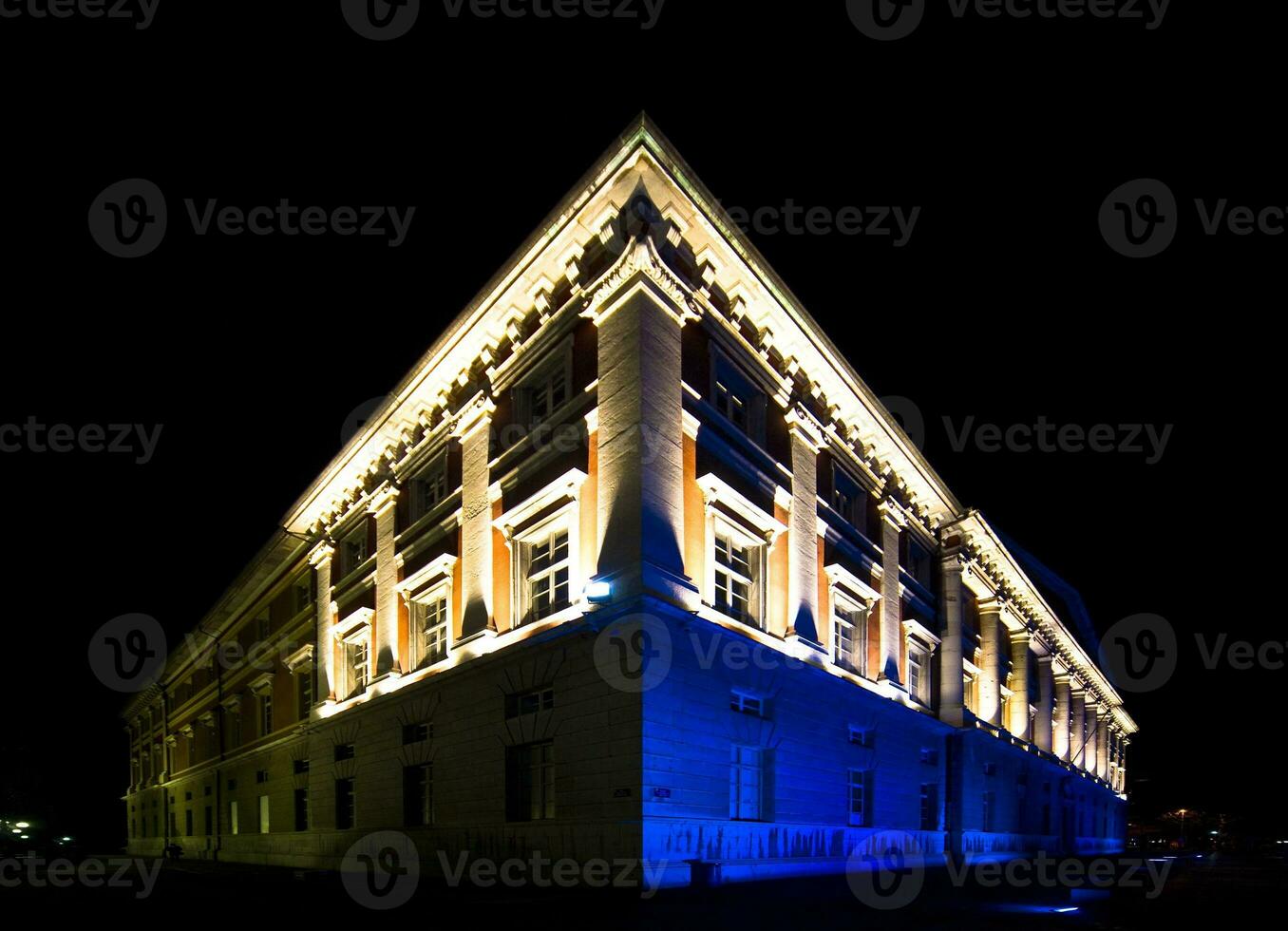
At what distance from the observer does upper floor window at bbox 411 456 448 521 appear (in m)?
23.2

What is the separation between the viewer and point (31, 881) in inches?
970

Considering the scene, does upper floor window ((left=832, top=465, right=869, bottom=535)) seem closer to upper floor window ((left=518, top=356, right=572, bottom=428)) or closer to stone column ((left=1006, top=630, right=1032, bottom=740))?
upper floor window ((left=518, top=356, right=572, bottom=428))

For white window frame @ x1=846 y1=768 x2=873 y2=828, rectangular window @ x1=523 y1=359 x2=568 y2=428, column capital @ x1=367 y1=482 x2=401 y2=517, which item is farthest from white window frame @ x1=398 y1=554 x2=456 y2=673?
white window frame @ x1=846 y1=768 x2=873 y2=828

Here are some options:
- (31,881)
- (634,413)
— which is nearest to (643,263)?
(634,413)

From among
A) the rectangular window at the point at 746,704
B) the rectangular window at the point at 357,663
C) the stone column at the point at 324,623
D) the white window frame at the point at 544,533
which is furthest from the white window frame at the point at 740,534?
the stone column at the point at 324,623

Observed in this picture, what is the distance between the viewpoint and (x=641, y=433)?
15.4 meters

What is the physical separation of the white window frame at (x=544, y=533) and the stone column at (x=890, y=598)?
12423mm

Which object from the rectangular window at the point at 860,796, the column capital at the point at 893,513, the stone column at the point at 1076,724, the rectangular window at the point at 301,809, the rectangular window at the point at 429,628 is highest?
the column capital at the point at 893,513

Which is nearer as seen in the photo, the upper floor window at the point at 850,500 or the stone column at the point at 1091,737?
the upper floor window at the point at 850,500

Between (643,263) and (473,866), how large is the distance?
14880mm

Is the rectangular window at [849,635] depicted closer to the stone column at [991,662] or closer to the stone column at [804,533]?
the stone column at [804,533]

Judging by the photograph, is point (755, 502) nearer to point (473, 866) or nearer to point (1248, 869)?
point (473, 866)

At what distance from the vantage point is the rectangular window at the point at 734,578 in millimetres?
17922

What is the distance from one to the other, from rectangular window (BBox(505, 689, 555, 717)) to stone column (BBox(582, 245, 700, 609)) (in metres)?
3.23
